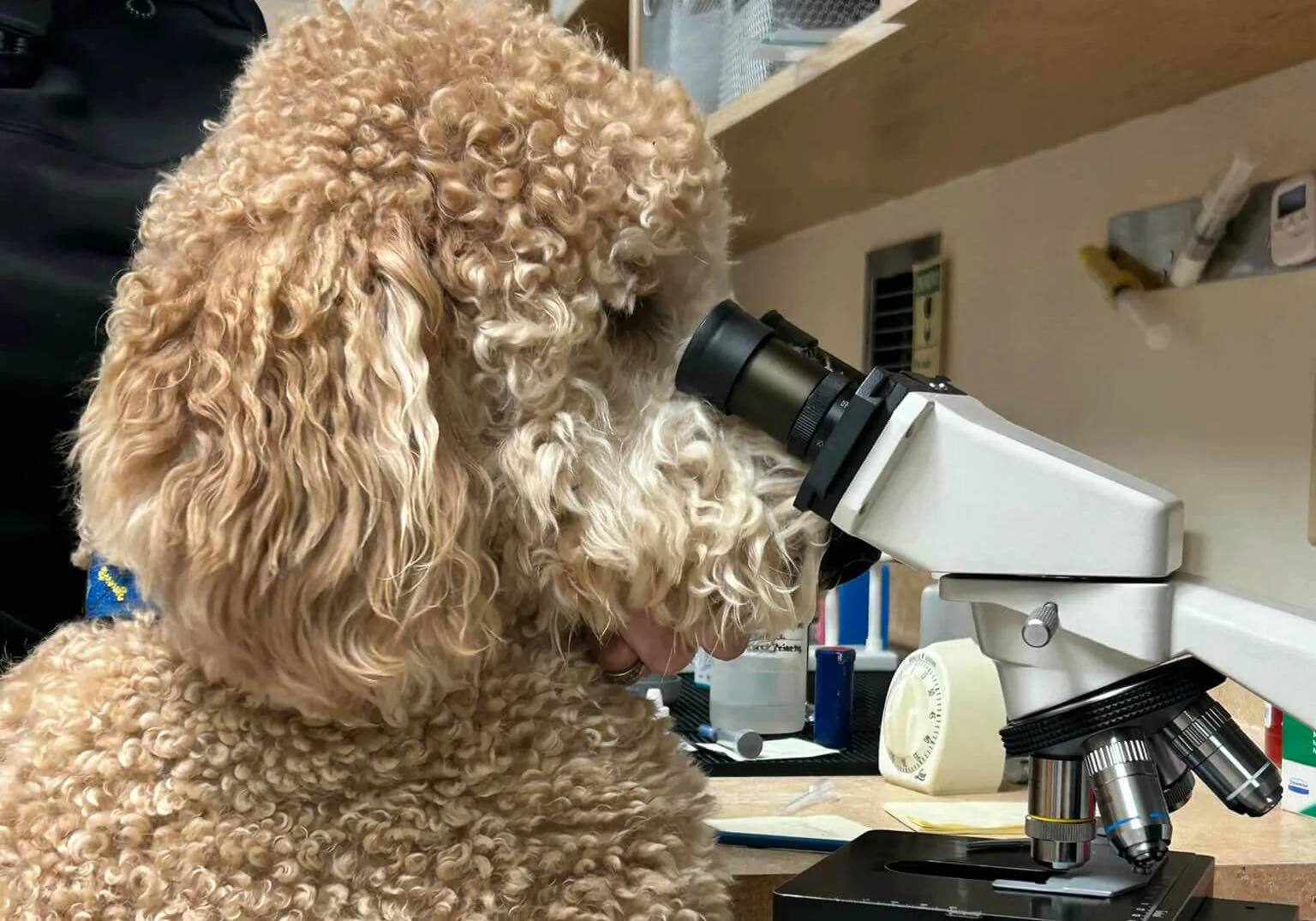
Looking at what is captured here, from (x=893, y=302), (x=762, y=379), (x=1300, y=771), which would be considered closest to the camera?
(x=762, y=379)

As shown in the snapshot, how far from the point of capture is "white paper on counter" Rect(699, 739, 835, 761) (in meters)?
1.14

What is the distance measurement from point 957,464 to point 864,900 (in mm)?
265

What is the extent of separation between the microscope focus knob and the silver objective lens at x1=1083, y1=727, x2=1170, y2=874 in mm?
58

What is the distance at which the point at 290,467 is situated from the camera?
549 millimetres

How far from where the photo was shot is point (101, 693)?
613mm

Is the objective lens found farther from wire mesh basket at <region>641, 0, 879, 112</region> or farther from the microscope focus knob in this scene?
wire mesh basket at <region>641, 0, 879, 112</region>

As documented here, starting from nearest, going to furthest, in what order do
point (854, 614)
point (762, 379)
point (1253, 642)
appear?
point (1253, 642) < point (762, 379) < point (854, 614)

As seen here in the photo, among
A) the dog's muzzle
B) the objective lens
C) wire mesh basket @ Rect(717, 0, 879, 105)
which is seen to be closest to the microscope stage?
the dog's muzzle

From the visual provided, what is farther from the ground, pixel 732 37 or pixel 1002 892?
pixel 732 37

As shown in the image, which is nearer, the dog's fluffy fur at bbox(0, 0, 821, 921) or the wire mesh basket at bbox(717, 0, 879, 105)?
the dog's fluffy fur at bbox(0, 0, 821, 921)

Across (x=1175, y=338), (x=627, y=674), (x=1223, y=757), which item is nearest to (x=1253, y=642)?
(x=1223, y=757)

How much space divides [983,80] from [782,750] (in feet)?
2.40

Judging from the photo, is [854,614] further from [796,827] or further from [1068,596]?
[1068,596]

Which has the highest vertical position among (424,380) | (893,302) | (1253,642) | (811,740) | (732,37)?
(732,37)
